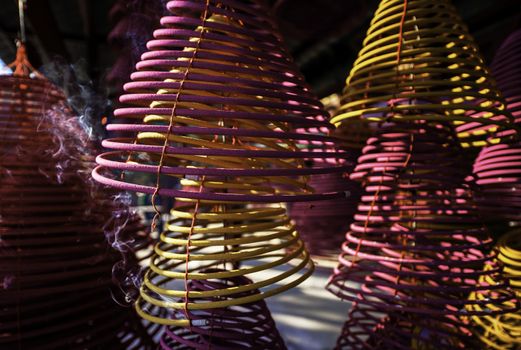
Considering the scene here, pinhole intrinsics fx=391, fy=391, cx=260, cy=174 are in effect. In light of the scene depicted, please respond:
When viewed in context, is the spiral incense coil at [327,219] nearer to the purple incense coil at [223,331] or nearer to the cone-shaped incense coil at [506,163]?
the cone-shaped incense coil at [506,163]

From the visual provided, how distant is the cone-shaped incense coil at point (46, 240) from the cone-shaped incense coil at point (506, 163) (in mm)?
1038

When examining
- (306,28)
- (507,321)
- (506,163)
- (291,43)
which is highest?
(291,43)

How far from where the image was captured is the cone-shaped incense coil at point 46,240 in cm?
89

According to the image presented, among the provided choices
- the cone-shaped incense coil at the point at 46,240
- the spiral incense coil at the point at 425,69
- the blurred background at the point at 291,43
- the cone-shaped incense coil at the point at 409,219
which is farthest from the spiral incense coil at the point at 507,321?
the cone-shaped incense coil at the point at 46,240

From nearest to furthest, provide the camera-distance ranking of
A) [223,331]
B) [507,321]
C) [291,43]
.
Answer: [223,331] → [507,321] → [291,43]

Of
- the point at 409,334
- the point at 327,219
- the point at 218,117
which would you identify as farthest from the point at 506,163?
the point at 327,219

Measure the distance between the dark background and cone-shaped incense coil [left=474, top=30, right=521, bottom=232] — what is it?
286mm

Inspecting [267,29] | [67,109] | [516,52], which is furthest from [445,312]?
[67,109]

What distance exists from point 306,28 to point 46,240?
7.35ft

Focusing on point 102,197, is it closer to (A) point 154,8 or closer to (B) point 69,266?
(B) point 69,266

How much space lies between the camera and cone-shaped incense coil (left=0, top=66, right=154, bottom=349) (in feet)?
2.91

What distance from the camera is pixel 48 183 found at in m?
1.00

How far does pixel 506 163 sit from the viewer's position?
1118mm

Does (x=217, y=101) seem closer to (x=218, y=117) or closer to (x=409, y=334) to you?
(x=218, y=117)
